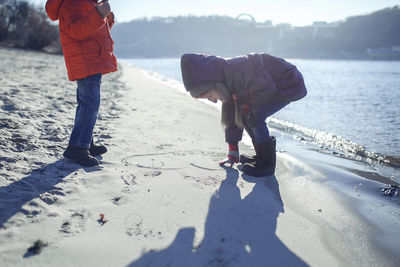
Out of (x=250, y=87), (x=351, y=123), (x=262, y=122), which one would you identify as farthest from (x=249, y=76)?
(x=351, y=123)

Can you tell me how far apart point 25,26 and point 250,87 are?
23.1 metres

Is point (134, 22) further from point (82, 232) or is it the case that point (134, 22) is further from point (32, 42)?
point (82, 232)

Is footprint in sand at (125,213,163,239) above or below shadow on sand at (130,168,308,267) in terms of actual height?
above

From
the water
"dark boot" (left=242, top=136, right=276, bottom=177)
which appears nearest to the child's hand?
"dark boot" (left=242, top=136, right=276, bottom=177)

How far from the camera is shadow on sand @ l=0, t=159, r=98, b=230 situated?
5.05 feet

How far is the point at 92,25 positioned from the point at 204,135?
1.95 m

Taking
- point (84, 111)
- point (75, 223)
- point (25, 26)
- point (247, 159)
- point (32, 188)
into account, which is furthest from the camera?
point (25, 26)

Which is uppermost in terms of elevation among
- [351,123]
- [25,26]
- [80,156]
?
[25,26]

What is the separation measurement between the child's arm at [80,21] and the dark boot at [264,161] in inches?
64.4

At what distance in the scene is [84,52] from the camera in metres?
2.26

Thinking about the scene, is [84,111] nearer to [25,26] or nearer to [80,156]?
[80,156]

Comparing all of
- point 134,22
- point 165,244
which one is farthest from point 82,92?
point 134,22

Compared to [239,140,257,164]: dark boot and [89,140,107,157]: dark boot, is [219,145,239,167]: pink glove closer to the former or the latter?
[239,140,257,164]: dark boot

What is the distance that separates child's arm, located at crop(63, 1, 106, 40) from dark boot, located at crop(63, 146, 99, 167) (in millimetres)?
876
